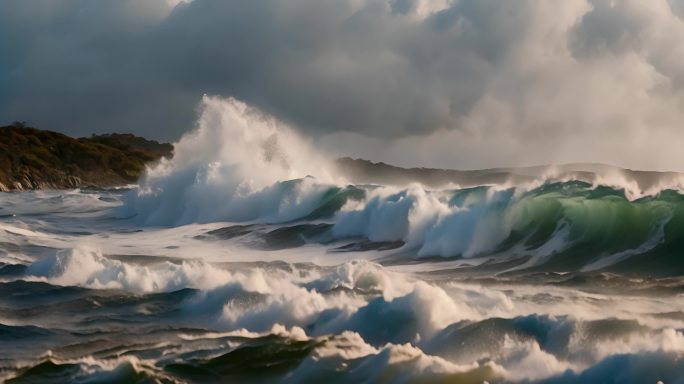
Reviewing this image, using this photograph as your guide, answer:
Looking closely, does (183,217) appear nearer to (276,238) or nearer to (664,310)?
(276,238)

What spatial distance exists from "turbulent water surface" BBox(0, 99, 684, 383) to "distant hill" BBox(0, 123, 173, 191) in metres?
59.9

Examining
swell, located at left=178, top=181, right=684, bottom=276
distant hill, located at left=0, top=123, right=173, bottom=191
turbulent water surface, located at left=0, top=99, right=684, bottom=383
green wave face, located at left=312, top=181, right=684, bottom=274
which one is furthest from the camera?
distant hill, located at left=0, top=123, right=173, bottom=191

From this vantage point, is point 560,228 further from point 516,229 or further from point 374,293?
point 374,293

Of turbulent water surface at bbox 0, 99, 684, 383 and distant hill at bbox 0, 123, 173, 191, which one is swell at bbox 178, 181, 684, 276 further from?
distant hill at bbox 0, 123, 173, 191

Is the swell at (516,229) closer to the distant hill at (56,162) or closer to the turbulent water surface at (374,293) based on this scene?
the turbulent water surface at (374,293)

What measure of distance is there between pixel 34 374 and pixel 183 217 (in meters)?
30.9

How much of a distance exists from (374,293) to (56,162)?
93869 mm

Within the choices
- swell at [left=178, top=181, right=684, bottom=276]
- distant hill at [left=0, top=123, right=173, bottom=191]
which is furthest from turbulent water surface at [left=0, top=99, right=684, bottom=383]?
distant hill at [left=0, top=123, right=173, bottom=191]

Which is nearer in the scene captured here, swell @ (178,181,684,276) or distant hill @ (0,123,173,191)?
swell @ (178,181,684,276)

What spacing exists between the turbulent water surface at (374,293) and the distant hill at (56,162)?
59.9 metres

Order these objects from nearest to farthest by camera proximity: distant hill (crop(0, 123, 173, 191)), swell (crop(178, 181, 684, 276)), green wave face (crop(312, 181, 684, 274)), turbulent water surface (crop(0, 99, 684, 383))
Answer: turbulent water surface (crop(0, 99, 684, 383)), green wave face (crop(312, 181, 684, 274)), swell (crop(178, 181, 684, 276)), distant hill (crop(0, 123, 173, 191))

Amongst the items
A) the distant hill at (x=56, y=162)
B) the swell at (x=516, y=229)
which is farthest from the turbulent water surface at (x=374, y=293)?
the distant hill at (x=56, y=162)

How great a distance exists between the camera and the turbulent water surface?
11312 mm

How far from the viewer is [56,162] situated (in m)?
105
